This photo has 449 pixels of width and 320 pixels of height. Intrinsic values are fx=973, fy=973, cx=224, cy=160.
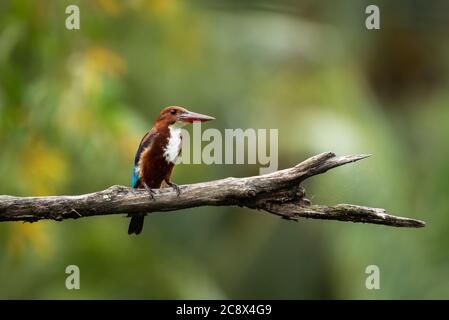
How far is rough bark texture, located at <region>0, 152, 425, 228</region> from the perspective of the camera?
5812 millimetres

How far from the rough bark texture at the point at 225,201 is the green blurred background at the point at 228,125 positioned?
391 cm

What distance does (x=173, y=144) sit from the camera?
266 inches

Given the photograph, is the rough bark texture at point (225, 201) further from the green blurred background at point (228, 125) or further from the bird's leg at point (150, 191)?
the green blurred background at point (228, 125)

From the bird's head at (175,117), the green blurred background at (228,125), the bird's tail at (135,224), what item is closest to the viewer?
the bird's head at (175,117)

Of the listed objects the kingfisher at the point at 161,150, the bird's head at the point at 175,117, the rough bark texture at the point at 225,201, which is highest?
the bird's head at the point at 175,117

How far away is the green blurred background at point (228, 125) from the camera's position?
36.1ft

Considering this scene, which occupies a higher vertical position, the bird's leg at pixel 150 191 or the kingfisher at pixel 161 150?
the kingfisher at pixel 161 150

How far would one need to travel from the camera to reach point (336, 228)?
13281mm

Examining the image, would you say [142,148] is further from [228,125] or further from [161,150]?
[228,125]

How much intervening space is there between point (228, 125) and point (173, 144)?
7.35 meters

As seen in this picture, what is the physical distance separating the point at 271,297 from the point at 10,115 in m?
7.00

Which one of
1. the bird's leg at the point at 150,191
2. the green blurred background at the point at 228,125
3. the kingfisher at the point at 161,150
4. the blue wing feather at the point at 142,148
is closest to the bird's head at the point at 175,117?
the kingfisher at the point at 161,150
